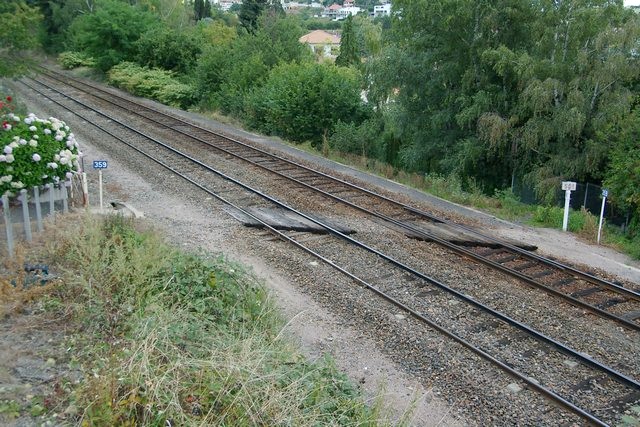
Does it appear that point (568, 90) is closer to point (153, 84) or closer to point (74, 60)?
point (153, 84)

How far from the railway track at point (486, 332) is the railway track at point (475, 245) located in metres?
1.57

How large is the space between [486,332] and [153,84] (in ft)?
93.8

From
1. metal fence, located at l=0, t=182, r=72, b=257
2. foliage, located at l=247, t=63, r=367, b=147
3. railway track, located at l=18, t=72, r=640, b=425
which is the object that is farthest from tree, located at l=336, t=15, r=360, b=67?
metal fence, located at l=0, t=182, r=72, b=257

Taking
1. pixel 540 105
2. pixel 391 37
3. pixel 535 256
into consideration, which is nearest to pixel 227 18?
pixel 391 37

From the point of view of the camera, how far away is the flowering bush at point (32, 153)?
31.3 ft

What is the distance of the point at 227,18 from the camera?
284 ft

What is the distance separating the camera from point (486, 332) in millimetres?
8211

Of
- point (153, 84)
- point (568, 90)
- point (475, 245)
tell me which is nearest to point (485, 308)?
point (475, 245)

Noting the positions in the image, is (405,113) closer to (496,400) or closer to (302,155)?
(302,155)

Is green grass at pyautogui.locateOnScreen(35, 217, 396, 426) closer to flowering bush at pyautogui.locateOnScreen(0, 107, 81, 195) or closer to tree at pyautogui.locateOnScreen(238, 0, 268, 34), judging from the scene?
flowering bush at pyautogui.locateOnScreen(0, 107, 81, 195)

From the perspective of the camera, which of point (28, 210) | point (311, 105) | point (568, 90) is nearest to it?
point (28, 210)

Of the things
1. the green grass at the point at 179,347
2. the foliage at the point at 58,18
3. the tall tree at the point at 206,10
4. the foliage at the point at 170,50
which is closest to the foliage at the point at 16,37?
the green grass at the point at 179,347

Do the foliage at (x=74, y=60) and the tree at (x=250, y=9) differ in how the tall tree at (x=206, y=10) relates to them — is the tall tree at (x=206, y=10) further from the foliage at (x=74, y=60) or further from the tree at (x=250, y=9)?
the foliage at (x=74, y=60)

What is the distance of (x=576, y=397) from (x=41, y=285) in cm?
654
